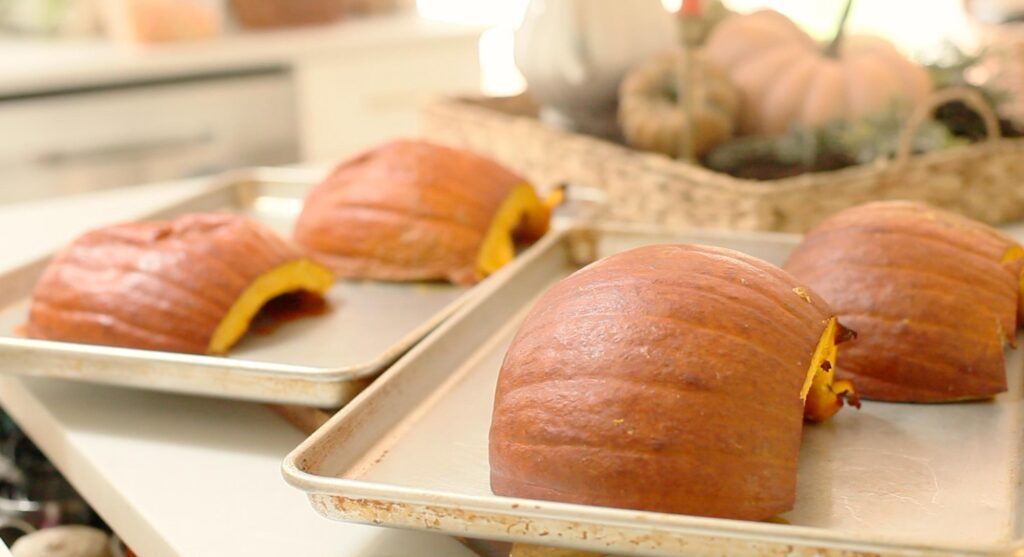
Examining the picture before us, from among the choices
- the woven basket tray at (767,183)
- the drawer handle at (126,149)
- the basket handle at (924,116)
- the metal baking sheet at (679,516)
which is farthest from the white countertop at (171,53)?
the metal baking sheet at (679,516)

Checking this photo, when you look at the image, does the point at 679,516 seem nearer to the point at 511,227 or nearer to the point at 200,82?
the point at 511,227

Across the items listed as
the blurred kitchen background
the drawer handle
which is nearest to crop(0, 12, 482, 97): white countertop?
the blurred kitchen background

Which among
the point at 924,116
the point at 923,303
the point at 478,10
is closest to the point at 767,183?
the point at 924,116

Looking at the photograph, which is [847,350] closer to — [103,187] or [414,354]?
[414,354]

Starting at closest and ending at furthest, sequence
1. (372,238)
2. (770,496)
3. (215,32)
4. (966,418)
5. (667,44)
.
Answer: (770,496)
(966,418)
(372,238)
(667,44)
(215,32)

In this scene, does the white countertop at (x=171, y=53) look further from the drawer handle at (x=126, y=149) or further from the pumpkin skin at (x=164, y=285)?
the pumpkin skin at (x=164, y=285)

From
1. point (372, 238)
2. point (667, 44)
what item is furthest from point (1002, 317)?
point (667, 44)
